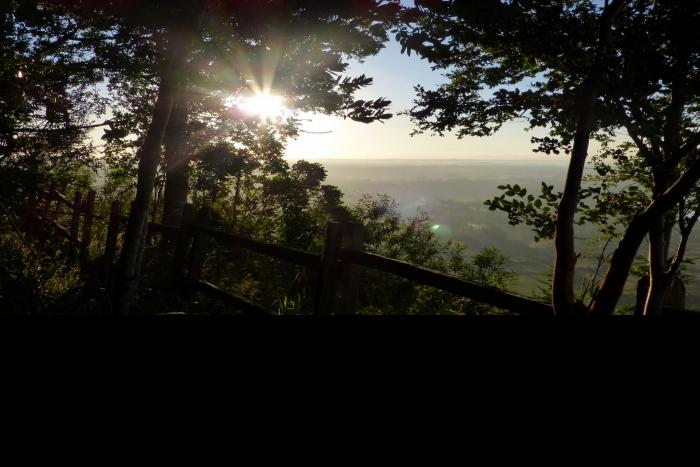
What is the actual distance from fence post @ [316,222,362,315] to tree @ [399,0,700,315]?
124cm

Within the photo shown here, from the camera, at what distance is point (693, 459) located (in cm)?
46

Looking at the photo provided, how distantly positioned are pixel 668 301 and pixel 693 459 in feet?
15.7

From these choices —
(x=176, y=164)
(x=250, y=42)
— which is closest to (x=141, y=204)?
(x=250, y=42)

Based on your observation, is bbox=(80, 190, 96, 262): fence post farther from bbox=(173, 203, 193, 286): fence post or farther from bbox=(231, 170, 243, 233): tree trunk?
bbox=(173, 203, 193, 286): fence post

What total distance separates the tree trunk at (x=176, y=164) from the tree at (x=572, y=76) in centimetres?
617

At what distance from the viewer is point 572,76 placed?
3510mm

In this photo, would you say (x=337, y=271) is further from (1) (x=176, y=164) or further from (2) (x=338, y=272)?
(1) (x=176, y=164)

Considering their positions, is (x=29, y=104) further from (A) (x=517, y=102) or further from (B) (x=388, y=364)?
(B) (x=388, y=364)

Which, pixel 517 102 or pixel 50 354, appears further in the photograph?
pixel 517 102

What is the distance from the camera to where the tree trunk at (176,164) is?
29.8 ft

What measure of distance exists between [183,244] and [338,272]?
3208 millimetres

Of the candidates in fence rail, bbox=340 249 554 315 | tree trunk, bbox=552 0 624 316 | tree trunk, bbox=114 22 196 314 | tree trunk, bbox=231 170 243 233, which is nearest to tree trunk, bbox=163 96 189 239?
tree trunk, bbox=231 170 243 233

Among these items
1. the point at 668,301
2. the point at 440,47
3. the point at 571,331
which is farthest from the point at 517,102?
the point at 571,331

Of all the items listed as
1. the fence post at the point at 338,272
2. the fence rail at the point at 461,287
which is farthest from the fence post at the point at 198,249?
the fence rail at the point at 461,287
